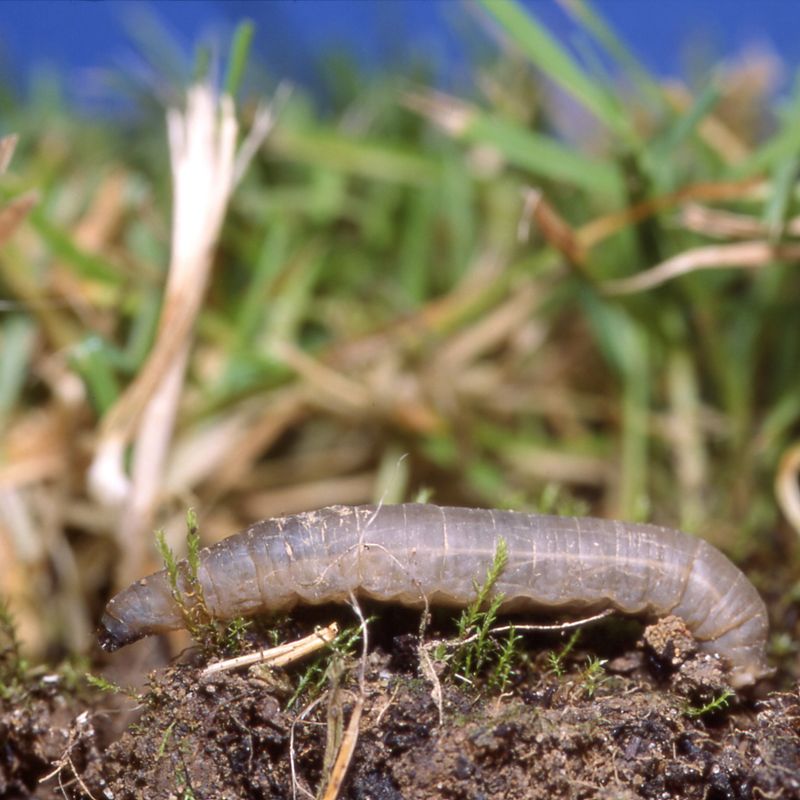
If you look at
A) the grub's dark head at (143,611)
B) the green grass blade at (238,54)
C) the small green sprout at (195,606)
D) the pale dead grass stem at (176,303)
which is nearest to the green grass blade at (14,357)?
the pale dead grass stem at (176,303)

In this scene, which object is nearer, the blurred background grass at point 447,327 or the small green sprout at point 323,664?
the small green sprout at point 323,664

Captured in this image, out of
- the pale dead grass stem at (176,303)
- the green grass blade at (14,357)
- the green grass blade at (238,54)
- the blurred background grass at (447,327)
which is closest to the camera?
the green grass blade at (238,54)

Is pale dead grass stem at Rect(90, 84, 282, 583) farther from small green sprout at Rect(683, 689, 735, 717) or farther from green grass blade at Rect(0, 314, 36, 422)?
small green sprout at Rect(683, 689, 735, 717)

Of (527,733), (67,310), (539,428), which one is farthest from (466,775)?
(67,310)

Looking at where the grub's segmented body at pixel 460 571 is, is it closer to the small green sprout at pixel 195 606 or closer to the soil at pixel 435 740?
the small green sprout at pixel 195 606

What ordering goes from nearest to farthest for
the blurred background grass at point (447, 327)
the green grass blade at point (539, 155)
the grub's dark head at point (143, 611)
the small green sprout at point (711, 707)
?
1. the small green sprout at point (711, 707)
2. the grub's dark head at point (143, 611)
3. the blurred background grass at point (447, 327)
4. the green grass blade at point (539, 155)

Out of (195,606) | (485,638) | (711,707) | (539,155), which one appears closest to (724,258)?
(539,155)

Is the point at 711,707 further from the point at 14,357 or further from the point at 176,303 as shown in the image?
the point at 14,357
